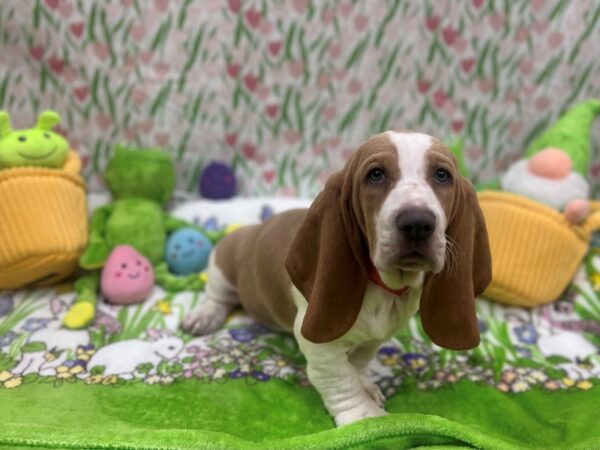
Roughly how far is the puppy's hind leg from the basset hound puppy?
0.43 metres

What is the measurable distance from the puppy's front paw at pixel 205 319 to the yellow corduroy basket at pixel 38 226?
1.54ft

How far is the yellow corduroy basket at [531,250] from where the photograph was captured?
189 cm

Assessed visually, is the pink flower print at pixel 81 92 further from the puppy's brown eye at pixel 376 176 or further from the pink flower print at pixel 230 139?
the puppy's brown eye at pixel 376 176

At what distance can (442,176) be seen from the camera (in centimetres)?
113

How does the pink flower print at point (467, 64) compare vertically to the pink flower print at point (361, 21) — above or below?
below

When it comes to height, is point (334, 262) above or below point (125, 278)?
above

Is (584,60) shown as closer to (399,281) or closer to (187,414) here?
(399,281)

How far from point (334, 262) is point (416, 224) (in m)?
0.23

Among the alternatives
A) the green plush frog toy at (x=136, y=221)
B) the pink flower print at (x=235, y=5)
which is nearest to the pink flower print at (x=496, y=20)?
the pink flower print at (x=235, y=5)

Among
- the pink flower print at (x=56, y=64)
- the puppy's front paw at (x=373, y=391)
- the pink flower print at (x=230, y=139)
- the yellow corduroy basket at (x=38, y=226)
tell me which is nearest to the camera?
the puppy's front paw at (x=373, y=391)

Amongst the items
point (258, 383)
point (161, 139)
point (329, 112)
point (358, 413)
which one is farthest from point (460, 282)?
point (161, 139)

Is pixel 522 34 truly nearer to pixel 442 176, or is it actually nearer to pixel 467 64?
pixel 467 64

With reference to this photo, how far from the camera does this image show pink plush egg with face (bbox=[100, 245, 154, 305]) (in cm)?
188

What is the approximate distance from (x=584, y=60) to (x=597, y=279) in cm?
89
